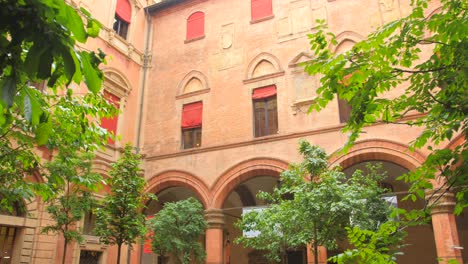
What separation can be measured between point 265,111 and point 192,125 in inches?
122

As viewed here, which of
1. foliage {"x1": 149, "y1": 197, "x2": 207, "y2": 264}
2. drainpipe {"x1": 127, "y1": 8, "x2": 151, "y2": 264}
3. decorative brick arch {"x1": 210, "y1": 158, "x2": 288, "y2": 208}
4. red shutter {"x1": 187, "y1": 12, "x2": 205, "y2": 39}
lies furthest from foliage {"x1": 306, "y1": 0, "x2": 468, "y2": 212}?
red shutter {"x1": 187, "y1": 12, "x2": 205, "y2": 39}

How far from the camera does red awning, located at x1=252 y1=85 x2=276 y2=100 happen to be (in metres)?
14.4

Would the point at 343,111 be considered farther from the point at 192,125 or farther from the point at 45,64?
the point at 45,64

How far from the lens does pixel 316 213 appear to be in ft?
25.5

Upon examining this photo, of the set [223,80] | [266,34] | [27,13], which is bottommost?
[27,13]

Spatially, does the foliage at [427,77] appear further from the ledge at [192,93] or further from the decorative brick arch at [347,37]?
the ledge at [192,93]

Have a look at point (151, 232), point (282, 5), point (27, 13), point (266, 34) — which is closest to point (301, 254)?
point (151, 232)

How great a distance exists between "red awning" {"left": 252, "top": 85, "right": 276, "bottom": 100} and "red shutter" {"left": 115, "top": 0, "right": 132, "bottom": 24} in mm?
6866

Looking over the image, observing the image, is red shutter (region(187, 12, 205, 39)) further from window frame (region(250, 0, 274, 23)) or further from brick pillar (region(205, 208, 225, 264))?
brick pillar (region(205, 208, 225, 264))

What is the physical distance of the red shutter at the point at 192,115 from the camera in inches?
610

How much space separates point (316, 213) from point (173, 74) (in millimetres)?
10761

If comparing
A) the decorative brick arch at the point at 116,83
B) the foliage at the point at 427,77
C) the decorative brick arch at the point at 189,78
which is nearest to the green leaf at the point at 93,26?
the foliage at the point at 427,77

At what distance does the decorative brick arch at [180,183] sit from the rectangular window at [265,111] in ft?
9.19

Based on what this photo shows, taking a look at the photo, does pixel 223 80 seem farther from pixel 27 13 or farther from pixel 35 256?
pixel 27 13
